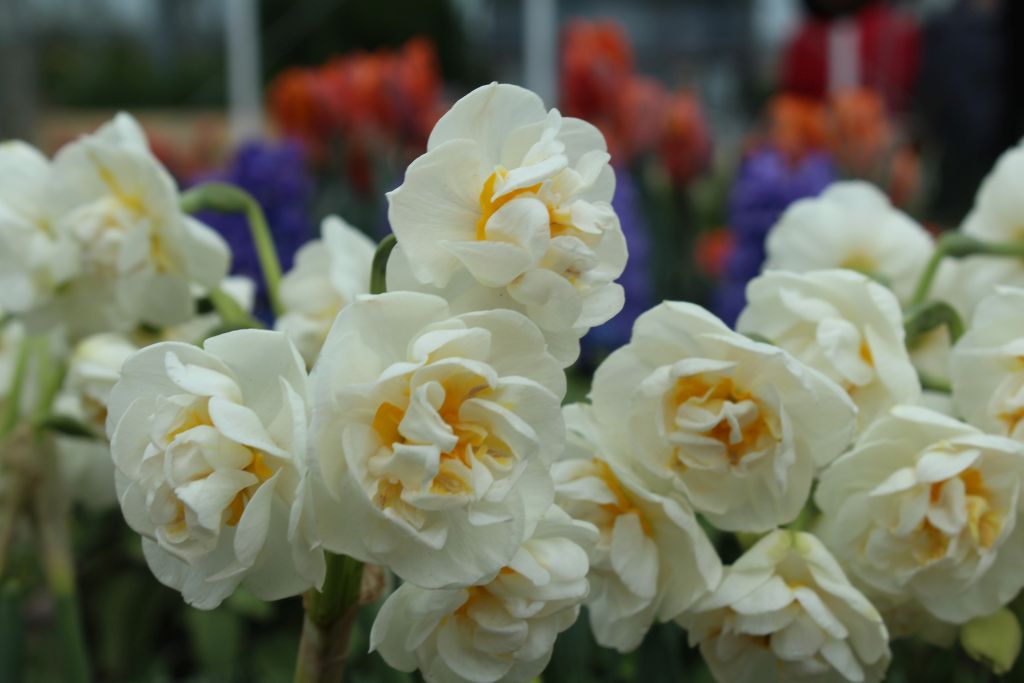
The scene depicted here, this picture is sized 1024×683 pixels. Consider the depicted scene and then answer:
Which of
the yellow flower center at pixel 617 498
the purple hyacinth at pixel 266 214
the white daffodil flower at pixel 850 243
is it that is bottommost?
the purple hyacinth at pixel 266 214

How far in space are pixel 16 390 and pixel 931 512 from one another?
618 mm

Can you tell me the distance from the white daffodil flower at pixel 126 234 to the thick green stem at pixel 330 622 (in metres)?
0.28

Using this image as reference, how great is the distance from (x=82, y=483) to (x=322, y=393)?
0.64 meters

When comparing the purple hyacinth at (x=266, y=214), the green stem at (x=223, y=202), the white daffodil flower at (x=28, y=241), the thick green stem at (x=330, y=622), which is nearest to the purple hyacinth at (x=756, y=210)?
the purple hyacinth at (x=266, y=214)

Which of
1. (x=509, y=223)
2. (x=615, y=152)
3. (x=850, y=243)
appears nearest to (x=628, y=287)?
(x=615, y=152)

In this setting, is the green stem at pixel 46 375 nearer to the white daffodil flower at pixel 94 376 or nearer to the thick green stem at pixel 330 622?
the white daffodil flower at pixel 94 376

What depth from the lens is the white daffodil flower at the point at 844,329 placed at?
65 centimetres

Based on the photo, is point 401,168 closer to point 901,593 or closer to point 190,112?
point 901,593

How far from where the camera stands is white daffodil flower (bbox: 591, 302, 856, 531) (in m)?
0.59

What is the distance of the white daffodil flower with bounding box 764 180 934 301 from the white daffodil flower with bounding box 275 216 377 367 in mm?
277

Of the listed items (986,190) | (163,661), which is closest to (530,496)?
(986,190)

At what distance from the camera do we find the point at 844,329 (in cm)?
66

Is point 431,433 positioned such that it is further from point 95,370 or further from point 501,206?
point 95,370

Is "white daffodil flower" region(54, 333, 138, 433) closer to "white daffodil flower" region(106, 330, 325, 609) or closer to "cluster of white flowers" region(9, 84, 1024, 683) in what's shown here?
"cluster of white flowers" region(9, 84, 1024, 683)
